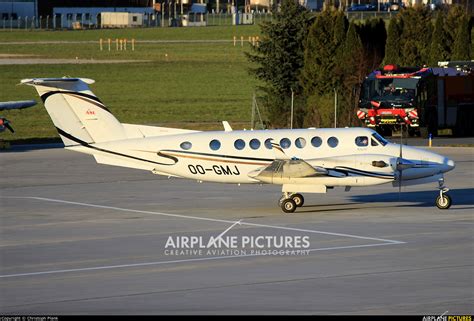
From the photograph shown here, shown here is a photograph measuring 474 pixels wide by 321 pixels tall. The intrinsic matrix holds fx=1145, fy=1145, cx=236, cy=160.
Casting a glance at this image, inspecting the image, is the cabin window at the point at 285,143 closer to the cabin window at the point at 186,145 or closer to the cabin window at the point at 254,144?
the cabin window at the point at 254,144

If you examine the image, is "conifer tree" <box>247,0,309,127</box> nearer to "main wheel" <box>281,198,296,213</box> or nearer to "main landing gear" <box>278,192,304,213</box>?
"main landing gear" <box>278,192,304,213</box>

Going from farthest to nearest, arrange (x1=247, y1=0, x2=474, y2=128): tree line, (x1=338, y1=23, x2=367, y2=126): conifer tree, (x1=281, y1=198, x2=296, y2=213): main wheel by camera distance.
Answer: (x1=247, y1=0, x2=474, y2=128): tree line < (x1=338, y1=23, x2=367, y2=126): conifer tree < (x1=281, y1=198, x2=296, y2=213): main wheel

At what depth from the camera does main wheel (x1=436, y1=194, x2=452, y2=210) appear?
29328 mm

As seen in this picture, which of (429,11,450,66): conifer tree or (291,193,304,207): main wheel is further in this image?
(429,11,450,66): conifer tree

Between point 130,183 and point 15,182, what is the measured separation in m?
3.60

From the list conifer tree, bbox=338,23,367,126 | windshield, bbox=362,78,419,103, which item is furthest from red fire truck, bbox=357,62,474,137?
conifer tree, bbox=338,23,367,126

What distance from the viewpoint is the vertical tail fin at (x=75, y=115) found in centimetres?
2953

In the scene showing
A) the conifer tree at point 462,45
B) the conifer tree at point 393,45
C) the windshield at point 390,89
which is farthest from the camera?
the conifer tree at point 462,45

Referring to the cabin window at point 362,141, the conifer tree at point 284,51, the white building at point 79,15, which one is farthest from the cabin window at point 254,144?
the white building at point 79,15

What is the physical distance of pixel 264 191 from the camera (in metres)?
33.4

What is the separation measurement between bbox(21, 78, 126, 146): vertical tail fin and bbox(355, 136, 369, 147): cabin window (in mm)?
6043

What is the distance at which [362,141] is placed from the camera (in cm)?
2906

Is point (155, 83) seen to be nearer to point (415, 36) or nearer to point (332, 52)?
point (415, 36)

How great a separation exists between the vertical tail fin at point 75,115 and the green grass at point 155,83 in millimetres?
21093
